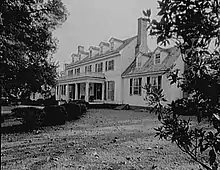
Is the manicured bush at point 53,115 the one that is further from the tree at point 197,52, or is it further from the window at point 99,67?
the window at point 99,67

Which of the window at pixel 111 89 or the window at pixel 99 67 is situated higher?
the window at pixel 99 67

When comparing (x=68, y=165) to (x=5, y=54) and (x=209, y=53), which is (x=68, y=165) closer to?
(x=209, y=53)

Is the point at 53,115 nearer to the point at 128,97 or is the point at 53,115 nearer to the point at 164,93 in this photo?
the point at 164,93

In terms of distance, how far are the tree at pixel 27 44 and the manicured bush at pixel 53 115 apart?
167 cm

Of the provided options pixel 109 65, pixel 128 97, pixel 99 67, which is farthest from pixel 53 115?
pixel 99 67

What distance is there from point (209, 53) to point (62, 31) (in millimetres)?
12021

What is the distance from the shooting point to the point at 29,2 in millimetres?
9906

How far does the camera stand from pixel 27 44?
393 inches

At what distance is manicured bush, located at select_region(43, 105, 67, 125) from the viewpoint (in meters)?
9.82

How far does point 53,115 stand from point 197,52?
9.06 metres

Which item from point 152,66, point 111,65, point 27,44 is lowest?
point 27,44

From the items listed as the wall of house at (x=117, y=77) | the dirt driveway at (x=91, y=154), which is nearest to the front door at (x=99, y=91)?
the wall of house at (x=117, y=77)

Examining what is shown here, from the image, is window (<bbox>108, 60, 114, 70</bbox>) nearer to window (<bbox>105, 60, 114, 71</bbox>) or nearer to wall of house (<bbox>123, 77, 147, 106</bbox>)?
window (<bbox>105, 60, 114, 71</bbox>)

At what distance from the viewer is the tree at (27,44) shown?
8734 mm
